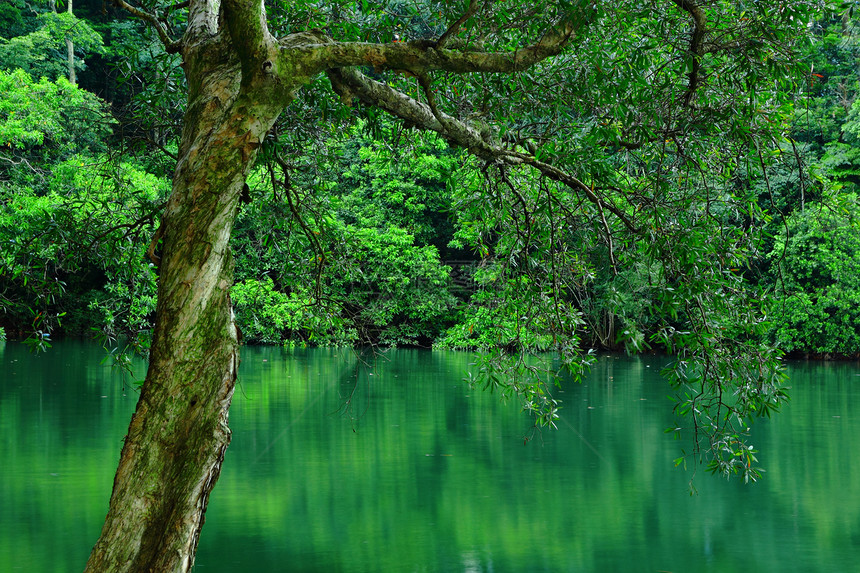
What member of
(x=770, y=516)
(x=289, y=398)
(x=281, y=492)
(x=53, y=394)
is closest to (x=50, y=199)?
(x=53, y=394)

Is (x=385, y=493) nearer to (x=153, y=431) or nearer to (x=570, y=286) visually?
(x=570, y=286)

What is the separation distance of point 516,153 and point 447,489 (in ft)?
19.4

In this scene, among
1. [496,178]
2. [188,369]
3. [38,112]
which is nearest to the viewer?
[188,369]

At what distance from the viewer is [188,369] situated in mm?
3525

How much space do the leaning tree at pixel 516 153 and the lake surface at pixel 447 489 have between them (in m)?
1.67

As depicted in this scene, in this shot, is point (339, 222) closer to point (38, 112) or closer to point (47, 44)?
point (38, 112)

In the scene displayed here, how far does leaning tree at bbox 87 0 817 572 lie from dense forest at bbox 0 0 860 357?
5.9 inches

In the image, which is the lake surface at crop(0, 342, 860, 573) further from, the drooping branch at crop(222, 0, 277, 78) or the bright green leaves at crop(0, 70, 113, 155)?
the bright green leaves at crop(0, 70, 113, 155)

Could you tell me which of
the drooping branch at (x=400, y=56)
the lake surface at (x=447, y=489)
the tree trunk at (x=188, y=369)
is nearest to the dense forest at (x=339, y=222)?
→ the drooping branch at (x=400, y=56)

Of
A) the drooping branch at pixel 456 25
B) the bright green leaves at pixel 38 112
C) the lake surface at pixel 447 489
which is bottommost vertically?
the lake surface at pixel 447 489

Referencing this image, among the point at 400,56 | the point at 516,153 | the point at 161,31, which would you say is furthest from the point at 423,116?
the point at 161,31

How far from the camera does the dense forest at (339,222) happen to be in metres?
5.35

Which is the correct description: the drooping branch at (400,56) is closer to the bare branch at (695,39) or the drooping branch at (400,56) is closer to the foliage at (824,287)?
the bare branch at (695,39)

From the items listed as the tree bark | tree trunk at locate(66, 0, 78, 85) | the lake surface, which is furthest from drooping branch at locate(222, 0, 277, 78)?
tree trunk at locate(66, 0, 78, 85)
